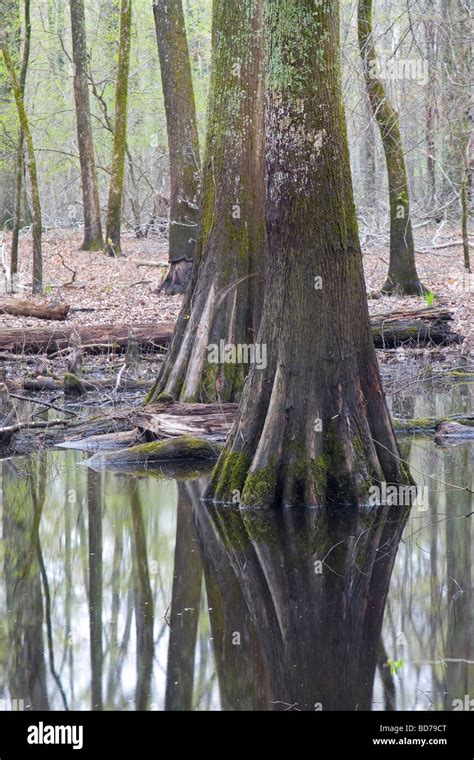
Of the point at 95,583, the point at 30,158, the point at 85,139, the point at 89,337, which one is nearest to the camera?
the point at 95,583

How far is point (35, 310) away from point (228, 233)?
270 inches

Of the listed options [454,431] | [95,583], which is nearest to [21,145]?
[454,431]

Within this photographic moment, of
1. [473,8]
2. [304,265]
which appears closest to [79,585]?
[304,265]

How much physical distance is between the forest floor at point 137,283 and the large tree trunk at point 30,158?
2.00 feet

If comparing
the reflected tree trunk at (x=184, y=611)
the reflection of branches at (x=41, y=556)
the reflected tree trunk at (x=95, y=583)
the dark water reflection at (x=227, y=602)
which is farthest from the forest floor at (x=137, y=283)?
the reflected tree trunk at (x=184, y=611)

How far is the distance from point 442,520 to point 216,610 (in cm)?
244

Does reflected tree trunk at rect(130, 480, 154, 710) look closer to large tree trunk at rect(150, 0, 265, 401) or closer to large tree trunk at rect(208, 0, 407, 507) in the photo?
large tree trunk at rect(208, 0, 407, 507)

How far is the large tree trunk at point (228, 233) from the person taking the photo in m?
10.8

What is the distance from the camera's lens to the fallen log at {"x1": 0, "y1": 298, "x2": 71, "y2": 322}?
16688mm

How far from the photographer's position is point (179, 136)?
1916 cm

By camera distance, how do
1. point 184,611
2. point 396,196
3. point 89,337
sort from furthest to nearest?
1. point 396,196
2. point 89,337
3. point 184,611
